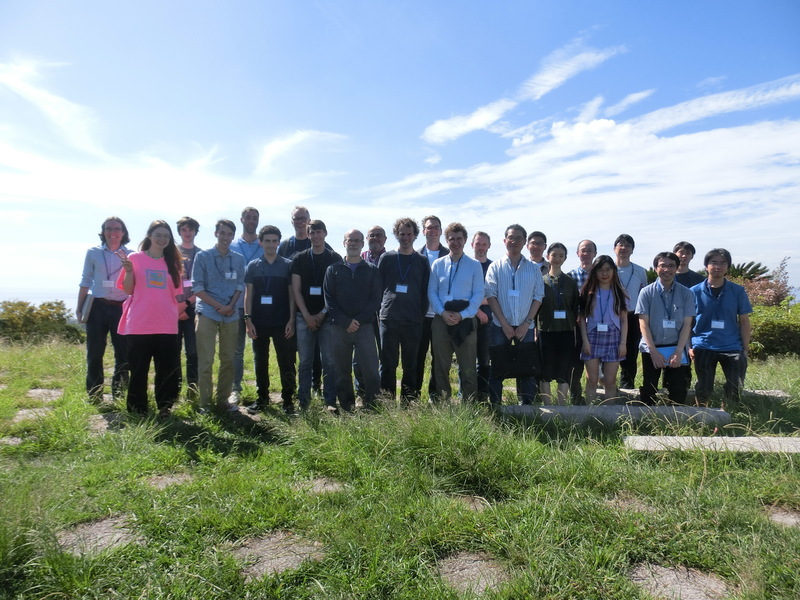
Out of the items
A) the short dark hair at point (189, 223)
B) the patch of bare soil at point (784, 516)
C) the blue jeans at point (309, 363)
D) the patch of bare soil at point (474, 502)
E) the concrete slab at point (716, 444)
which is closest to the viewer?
the patch of bare soil at point (784, 516)

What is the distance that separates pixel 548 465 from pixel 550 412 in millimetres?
1514

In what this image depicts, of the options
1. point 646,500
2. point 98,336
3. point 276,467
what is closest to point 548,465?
point 646,500

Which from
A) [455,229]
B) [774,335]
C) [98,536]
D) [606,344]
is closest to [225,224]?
[455,229]

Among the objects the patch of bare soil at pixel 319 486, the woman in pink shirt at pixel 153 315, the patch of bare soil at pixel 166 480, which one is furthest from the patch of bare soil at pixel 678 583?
the woman in pink shirt at pixel 153 315

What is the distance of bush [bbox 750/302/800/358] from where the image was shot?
10.5m

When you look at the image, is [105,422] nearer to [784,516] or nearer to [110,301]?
[110,301]

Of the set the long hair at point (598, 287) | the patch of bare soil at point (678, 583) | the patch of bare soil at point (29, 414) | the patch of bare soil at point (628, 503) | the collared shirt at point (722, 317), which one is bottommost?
the patch of bare soil at point (678, 583)

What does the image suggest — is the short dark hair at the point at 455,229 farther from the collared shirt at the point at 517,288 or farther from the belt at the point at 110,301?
the belt at the point at 110,301

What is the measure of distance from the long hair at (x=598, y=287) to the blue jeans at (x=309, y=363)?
309 centimetres

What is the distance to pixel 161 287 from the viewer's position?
208 inches

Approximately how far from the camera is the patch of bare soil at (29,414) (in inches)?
200

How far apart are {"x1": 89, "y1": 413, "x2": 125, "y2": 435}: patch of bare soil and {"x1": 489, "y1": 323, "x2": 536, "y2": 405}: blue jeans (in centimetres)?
403

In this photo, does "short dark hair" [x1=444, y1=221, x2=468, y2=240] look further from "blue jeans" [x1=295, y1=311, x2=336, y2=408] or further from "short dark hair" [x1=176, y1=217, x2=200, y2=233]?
"short dark hair" [x1=176, y1=217, x2=200, y2=233]

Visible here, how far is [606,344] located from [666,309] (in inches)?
30.9
